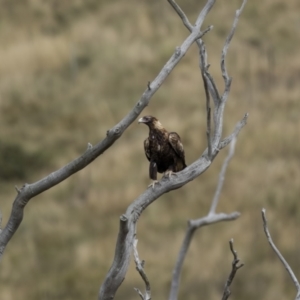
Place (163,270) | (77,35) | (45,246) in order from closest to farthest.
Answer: (163,270) → (45,246) → (77,35)

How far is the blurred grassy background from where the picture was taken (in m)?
10.1

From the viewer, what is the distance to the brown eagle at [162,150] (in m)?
3.79

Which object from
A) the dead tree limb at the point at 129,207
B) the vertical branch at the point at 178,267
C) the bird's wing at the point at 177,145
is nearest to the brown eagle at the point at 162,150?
the bird's wing at the point at 177,145

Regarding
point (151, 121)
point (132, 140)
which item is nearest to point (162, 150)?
point (151, 121)

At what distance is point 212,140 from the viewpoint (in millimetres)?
2928

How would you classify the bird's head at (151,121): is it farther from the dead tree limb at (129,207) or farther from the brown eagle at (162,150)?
the dead tree limb at (129,207)

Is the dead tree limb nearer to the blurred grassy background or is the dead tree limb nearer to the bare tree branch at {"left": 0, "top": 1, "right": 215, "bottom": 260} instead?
the bare tree branch at {"left": 0, "top": 1, "right": 215, "bottom": 260}

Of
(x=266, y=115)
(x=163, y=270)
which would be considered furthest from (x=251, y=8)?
(x=163, y=270)

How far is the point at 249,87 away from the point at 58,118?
4.54 meters

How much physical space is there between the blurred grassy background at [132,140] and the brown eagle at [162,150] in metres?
5.78

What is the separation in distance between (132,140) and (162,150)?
10240 mm

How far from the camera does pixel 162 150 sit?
385 centimetres

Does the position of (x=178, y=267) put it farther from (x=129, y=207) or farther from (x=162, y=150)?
(x=129, y=207)

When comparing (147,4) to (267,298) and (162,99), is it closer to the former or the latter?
(162,99)
